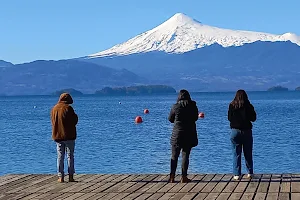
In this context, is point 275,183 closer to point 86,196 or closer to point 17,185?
point 86,196

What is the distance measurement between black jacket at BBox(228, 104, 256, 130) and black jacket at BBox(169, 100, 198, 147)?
32.9 inches

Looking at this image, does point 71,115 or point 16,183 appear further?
point 16,183

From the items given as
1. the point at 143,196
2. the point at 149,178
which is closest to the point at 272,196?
the point at 143,196

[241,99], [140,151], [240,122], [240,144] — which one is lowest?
[140,151]

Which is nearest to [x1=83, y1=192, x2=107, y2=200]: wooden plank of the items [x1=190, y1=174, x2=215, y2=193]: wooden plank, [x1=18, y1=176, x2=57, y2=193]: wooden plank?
[x1=18, y1=176, x2=57, y2=193]: wooden plank

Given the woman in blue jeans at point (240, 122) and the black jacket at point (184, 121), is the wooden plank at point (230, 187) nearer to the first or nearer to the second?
the woman in blue jeans at point (240, 122)

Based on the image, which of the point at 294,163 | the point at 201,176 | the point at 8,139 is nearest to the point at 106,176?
the point at 201,176

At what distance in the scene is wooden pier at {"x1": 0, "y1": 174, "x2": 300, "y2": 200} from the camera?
14969 millimetres

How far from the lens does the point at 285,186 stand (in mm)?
15797

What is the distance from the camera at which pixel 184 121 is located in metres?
16.6

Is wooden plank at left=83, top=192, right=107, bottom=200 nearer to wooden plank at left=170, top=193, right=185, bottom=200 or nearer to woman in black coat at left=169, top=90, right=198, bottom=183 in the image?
wooden plank at left=170, top=193, right=185, bottom=200

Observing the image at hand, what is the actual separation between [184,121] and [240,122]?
4.09ft

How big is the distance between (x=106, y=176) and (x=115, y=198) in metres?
3.75

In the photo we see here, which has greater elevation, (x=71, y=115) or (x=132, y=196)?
(x=71, y=115)
